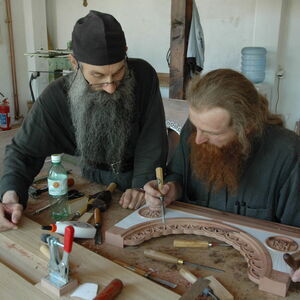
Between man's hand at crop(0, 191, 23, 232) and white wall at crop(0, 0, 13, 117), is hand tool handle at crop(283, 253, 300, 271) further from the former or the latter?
white wall at crop(0, 0, 13, 117)

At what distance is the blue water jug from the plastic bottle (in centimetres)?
385

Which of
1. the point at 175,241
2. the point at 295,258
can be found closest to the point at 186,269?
the point at 175,241

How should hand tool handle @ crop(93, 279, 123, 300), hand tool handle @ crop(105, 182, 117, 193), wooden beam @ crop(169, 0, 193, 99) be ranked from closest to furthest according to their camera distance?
hand tool handle @ crop(93, 279, 123, 300) → hand tool handle @ crop(105, 182, 117, 193) → wooden beam @ crop(169, 0, 193, 99)

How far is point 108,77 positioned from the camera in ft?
6.06

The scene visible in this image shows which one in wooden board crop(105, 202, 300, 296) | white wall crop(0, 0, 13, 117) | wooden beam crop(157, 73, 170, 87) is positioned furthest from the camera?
white wall crop(0, 0, 13, 117)

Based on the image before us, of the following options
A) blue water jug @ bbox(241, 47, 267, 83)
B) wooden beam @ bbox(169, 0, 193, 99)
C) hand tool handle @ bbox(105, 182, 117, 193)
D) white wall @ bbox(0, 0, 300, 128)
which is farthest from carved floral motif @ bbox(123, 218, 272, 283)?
white wall @ bbox(0, 0, 300, 128)

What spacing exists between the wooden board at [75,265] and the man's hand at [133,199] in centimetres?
41

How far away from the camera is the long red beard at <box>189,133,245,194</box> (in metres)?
1.73

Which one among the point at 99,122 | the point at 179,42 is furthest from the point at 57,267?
the point at 179,42

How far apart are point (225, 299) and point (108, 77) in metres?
1.20

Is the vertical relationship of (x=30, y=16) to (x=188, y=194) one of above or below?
above

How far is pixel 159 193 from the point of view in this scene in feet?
5.38

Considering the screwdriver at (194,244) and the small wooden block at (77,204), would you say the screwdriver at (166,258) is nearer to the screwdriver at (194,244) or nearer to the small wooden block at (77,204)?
the screwdriver at (194,244)

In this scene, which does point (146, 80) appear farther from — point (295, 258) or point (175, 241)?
point (295, 258)
